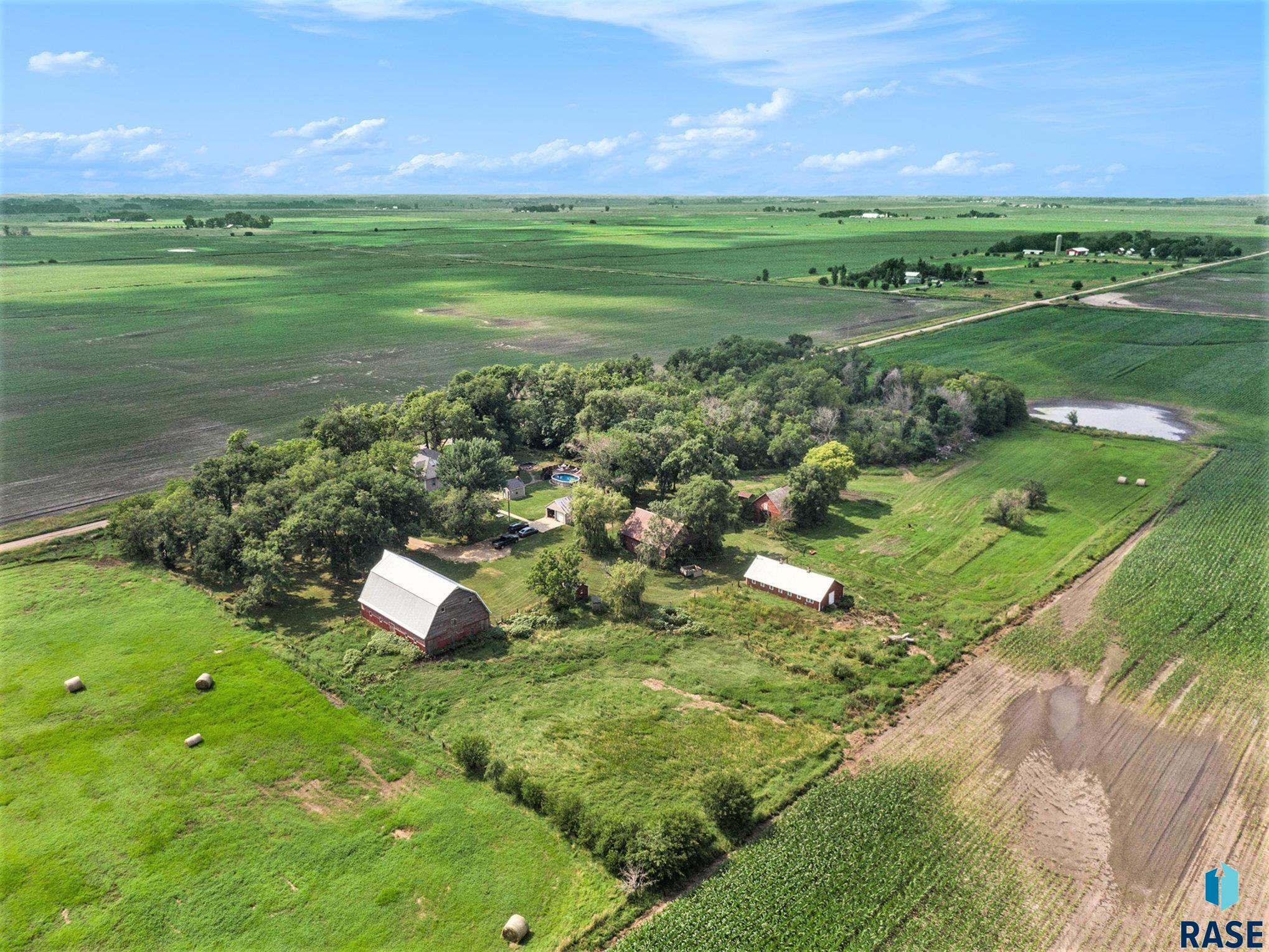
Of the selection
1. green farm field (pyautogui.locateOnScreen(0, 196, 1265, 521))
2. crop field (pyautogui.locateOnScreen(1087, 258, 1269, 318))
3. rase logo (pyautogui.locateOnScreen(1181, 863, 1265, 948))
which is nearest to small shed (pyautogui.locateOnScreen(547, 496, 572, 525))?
green farm field (pyautogui.locateOnScreen(0, 196, 1265, 521))

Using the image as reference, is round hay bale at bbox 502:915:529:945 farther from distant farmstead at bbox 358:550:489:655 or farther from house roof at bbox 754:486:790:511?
house roof at bbox 754:486:790:511

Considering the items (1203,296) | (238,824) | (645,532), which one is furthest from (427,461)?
(1203,296)

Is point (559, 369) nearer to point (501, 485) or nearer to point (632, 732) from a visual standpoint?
point (501, 485)

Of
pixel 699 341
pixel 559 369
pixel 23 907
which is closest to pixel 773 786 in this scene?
pixel 23 907

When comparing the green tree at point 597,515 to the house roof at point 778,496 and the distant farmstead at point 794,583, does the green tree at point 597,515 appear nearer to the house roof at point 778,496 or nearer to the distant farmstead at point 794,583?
the distant farmstead at point 794,583

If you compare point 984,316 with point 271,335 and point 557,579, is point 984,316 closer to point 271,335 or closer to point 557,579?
point 557,579
